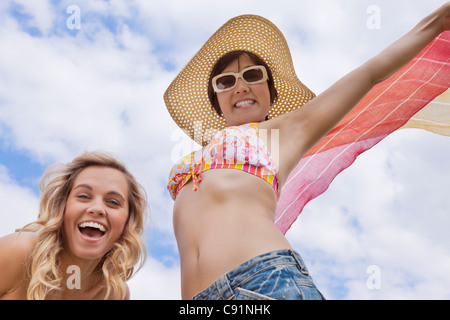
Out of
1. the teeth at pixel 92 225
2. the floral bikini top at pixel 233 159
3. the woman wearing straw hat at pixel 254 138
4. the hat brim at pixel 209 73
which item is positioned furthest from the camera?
the hat brim at pixel 209 73

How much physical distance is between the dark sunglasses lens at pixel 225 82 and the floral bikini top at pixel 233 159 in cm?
59

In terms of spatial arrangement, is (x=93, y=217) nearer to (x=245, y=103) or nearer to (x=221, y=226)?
(x=221, y=226)

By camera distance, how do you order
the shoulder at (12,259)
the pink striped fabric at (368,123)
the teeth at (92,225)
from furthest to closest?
the pink striped fabric at (368,123) → the teeth at (92,225) → the shoulder at (12,259)

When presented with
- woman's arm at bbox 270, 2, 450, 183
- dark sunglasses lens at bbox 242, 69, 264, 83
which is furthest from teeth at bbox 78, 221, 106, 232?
dark sunglasses lens at bbox 242, 69, 264, 83

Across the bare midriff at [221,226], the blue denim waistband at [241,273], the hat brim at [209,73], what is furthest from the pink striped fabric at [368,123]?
the blue denim waistband at [241,273]

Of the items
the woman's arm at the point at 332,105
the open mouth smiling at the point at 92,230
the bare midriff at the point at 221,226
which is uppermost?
the woman's arm at the point at 332,105

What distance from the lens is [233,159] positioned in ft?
8.00

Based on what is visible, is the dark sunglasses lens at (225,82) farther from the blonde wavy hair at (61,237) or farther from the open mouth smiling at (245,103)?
the blonde wavy hair at (61,237)

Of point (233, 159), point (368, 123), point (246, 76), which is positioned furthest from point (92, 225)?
point (368, 123)

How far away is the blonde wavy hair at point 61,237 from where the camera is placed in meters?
2.64

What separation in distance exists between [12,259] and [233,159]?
1355 millimetres

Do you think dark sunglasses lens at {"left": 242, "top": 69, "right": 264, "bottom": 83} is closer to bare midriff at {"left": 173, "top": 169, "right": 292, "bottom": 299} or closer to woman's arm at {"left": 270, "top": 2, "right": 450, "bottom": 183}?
woman's arm at {"left": 270, "top": 2, "right": 450, "bottom": 183}
